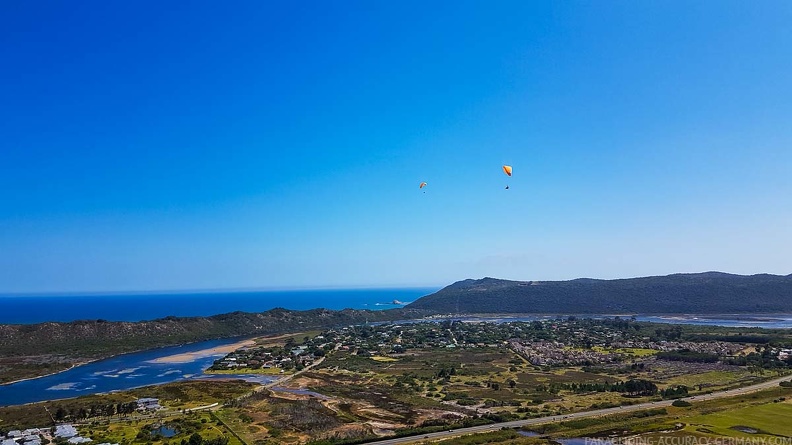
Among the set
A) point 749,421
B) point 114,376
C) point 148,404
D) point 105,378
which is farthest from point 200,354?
point 749,421

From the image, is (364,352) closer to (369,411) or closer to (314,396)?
(314,396)

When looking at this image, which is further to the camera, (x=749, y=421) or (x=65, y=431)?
(x=749, y=421)

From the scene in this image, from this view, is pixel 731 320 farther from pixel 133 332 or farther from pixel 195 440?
pixel 133 332

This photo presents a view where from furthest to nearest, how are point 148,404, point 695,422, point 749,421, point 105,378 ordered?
point 105,378, point 148,404, point 695,422, point 749,421

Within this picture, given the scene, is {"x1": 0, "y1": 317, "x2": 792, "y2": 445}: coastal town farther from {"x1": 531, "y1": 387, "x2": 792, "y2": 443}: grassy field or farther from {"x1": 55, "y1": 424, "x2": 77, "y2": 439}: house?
{"x1": 531, "y1": 387, "x2": 792, "y2": 443}: grassy field

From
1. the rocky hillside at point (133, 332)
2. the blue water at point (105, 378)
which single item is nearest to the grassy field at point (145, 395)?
the blue water at point (105, 378)
